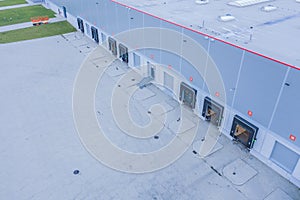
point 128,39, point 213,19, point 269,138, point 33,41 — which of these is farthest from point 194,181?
point 33,41

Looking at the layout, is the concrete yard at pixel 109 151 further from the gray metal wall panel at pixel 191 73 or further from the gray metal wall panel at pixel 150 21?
the gray metal wall panel at pixel 150 21

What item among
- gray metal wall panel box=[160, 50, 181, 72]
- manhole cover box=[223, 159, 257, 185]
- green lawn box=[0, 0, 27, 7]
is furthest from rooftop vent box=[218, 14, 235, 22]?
green lawn box=[0, 0, 27, 7]

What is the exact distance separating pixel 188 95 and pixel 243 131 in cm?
433

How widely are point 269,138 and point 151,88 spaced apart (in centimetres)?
938

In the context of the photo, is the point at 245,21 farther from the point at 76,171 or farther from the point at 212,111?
the point at 76,171

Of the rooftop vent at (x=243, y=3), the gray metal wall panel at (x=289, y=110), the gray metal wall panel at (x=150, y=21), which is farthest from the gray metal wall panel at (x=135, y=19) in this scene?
the gray metal wall panel at (x=289, y=110)

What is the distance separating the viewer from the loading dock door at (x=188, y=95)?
15.9 m

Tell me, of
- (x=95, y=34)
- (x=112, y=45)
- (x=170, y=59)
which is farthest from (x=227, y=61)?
(x=95, y=34)

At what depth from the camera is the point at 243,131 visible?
1329 centimetres

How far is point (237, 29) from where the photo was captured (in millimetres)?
15055

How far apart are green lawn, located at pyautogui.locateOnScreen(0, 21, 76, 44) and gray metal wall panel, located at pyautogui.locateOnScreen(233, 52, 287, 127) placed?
24013 millimetres

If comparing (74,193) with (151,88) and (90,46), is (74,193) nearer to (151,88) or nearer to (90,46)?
(151,88)

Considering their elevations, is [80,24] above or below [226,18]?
below

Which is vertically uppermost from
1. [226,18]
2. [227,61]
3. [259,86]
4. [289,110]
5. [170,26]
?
[226,18]
